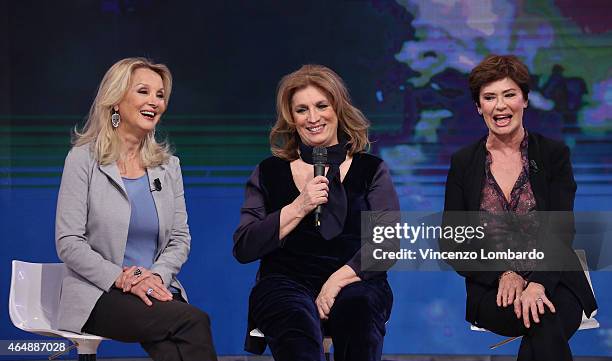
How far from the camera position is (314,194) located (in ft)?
12.5

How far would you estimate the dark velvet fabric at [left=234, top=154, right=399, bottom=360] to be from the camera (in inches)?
146

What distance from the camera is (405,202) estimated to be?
5688 millimetres

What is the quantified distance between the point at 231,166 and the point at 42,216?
118cm

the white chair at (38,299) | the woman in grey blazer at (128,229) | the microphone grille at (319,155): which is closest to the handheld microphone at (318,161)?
the microphone grille at (319,155)

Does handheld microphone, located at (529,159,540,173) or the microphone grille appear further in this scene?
handheld microphone, located at (529,159,540,173)

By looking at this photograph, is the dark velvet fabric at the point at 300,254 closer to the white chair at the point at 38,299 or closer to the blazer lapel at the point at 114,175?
the blazer lapel at the point at 114,175

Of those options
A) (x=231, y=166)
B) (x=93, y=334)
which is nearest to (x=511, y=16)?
(x=231, y=166)

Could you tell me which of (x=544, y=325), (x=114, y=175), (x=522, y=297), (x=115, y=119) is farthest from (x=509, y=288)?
(x=115, y=119)

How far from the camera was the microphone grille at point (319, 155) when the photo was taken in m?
3.86

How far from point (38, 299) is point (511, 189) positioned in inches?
80.7

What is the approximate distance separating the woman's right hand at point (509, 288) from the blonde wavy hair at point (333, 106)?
0.83m

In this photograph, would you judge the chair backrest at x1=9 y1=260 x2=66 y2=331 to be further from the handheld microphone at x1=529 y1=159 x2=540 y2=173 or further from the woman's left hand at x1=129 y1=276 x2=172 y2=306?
the handheld microphone at x1=529 y1=159 x2=540 y2=173

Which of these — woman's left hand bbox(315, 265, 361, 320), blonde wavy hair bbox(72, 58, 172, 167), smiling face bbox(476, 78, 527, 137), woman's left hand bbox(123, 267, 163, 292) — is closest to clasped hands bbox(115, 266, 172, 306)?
woman's left hand bbox(123, 267, 163, 292)

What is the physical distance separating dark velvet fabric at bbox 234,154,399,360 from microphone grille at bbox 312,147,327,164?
27 cm
